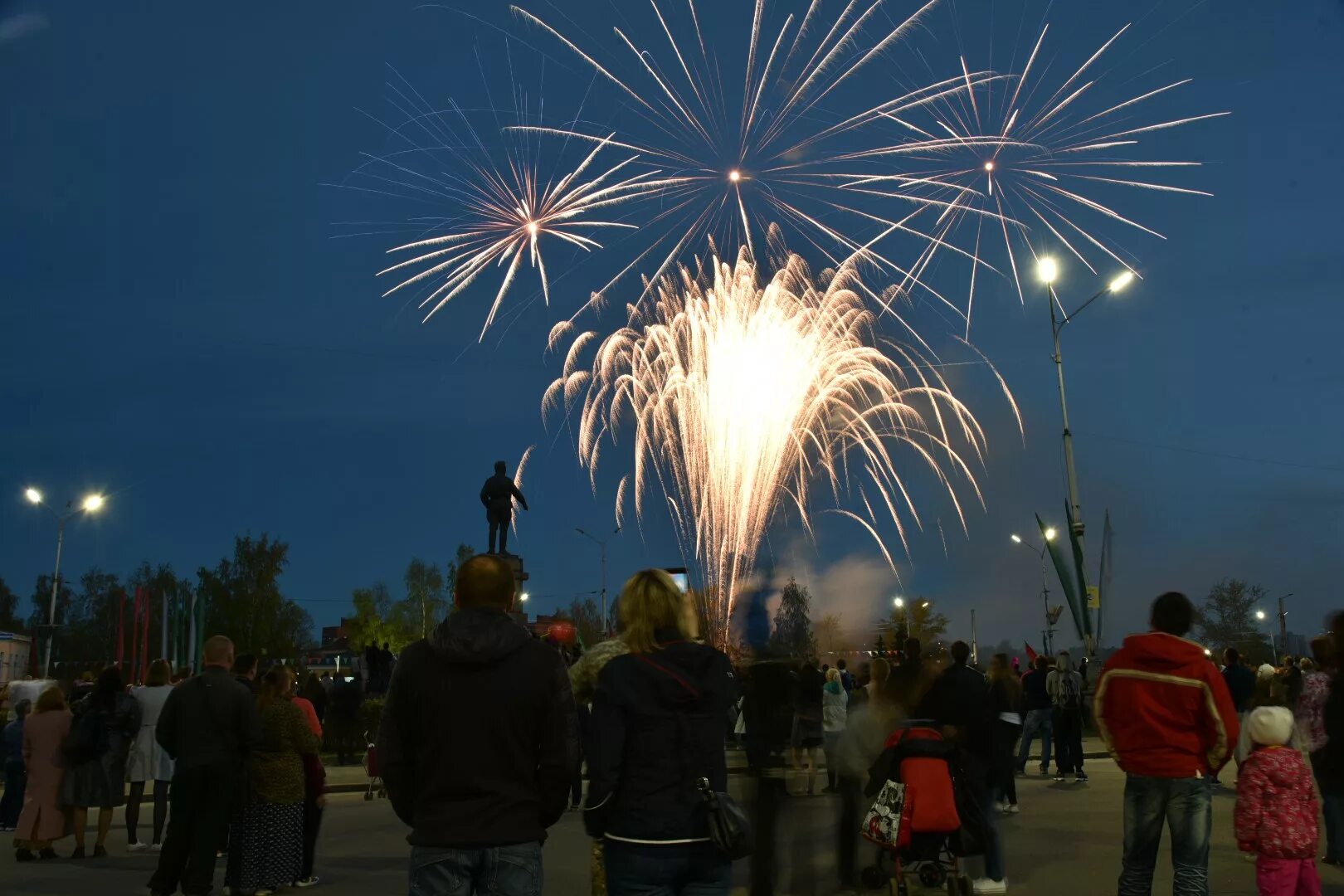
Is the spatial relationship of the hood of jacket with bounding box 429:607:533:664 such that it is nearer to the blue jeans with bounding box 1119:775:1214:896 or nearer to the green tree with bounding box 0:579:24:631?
the blue jeans with bounding box 1119:775:1214:896

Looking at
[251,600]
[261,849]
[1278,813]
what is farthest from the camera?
[251,600]

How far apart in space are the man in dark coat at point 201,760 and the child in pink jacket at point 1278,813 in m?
6.79

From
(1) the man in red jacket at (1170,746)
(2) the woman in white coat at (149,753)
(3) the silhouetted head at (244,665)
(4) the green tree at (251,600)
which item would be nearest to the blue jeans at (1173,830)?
(1) the man in red jacket at (1170,746)

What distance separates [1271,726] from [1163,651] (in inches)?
46.1

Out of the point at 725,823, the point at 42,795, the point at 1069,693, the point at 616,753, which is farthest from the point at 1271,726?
the point at 1069,693

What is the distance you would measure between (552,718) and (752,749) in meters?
4.38

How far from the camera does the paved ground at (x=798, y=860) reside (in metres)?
9.77

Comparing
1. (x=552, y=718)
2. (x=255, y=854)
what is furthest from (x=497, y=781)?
(x=255, y=854)

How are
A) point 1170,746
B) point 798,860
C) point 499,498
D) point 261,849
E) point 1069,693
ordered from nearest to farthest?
point 1170,746
point 261,849
point 798,860
point 1069,693
point 499,498

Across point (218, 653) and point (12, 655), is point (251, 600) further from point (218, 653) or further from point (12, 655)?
point (218, 653)

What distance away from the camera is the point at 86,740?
481 inches

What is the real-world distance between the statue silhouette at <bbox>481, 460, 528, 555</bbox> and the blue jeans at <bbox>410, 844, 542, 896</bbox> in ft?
70.0

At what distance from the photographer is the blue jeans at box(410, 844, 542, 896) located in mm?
4148

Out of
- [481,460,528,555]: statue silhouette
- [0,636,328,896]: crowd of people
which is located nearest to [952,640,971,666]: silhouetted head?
[0,636,328,896]: crowd of people
